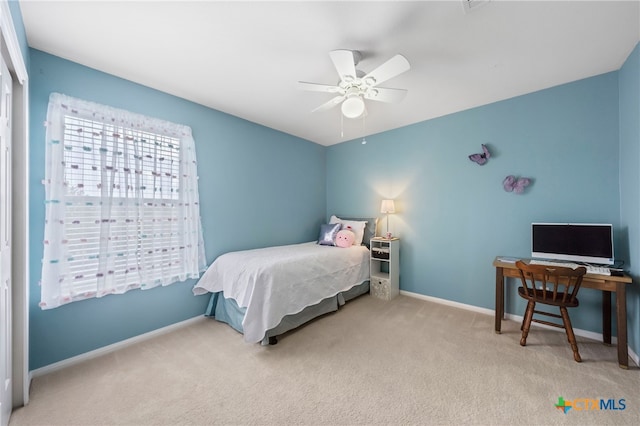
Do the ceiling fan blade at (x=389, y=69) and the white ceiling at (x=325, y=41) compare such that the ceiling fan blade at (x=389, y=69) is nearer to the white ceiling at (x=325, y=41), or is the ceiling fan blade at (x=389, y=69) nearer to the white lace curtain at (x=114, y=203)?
the white ceiling at (x=325, y=41)

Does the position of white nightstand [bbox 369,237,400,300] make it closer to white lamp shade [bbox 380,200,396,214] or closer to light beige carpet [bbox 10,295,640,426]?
white lamp shade [bbox 380,200,396,214]

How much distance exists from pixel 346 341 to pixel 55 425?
1996mm

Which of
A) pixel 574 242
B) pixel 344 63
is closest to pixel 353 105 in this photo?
pixel 344 63

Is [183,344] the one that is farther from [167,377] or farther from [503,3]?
[503,3]

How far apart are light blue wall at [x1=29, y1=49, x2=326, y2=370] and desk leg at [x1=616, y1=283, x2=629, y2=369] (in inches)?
136

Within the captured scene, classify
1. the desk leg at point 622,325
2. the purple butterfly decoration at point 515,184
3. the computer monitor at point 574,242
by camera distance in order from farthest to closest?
1. the purple butterfly decoration at point 515,184
2. the computer monitor at point 574,242
3. the desk leg at point 622,325

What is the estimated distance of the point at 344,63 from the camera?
1.68 meters

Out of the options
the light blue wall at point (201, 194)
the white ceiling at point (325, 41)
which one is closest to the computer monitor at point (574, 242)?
the white ceiling at point (325, 41)

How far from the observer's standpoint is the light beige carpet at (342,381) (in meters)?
1.47

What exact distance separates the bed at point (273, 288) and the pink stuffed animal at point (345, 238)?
234 millimetres

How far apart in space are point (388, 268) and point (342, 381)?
216 centimetres

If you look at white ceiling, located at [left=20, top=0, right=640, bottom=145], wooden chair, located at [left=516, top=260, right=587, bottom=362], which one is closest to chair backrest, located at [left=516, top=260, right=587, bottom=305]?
wooden chair, located at [left=516, top=260, right=587, bottom=362]

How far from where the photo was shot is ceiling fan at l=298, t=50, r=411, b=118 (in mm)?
1678

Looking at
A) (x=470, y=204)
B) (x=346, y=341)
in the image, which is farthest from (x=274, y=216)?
(x=470, y=204)
